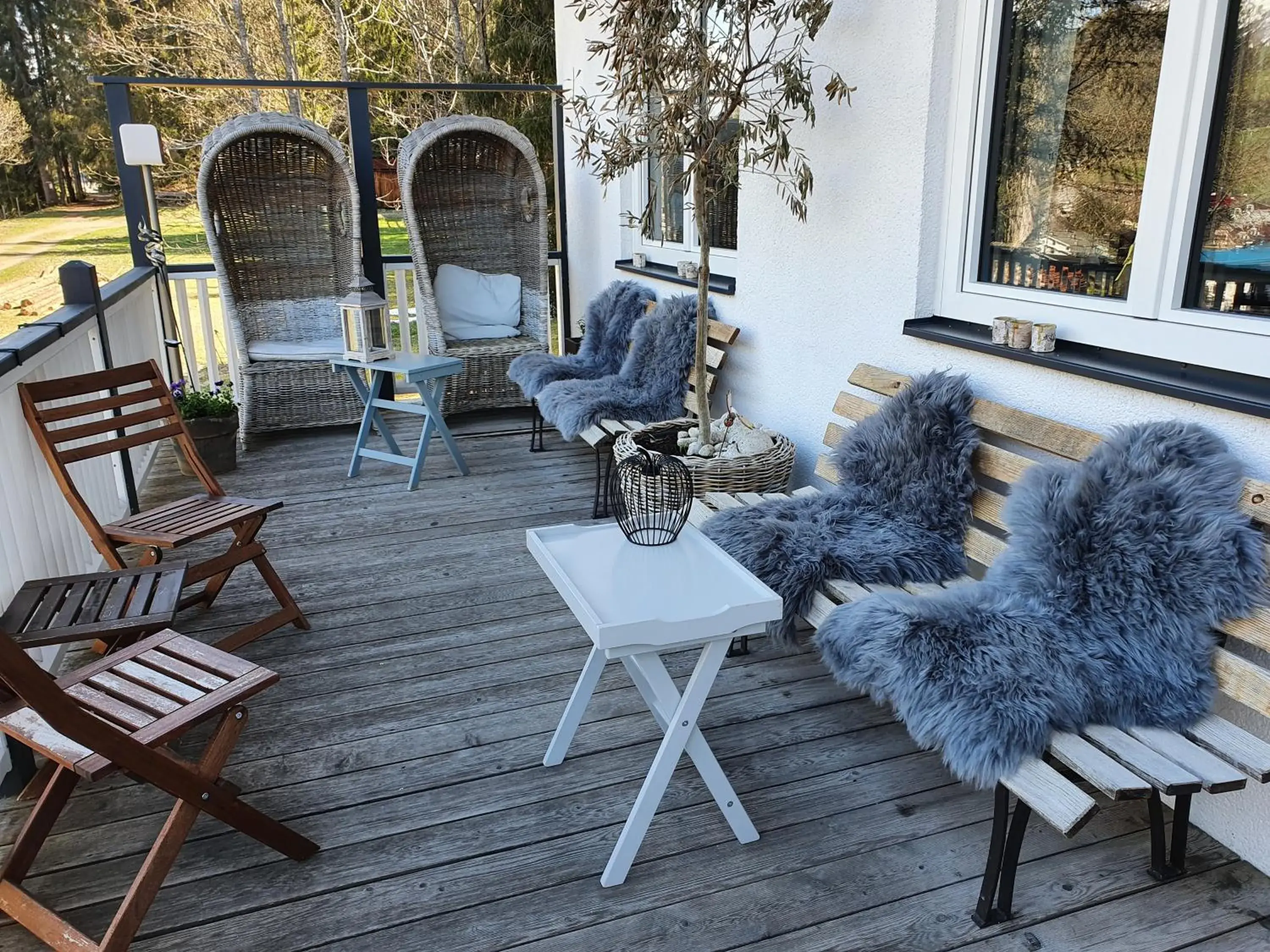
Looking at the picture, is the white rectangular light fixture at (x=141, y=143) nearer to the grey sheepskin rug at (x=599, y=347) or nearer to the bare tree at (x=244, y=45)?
the grey sheepskin rug at (x=599, y=347)

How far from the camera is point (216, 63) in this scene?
10891 mm

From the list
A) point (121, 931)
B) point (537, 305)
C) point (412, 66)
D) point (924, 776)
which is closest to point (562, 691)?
point (924, 776)

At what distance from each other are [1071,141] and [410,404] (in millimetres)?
2846

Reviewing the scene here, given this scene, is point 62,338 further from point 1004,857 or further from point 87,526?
point 1004,857

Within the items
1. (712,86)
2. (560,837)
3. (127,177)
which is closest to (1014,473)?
(560,837)

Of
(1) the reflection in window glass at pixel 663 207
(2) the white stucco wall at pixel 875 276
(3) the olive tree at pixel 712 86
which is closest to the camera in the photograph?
(2) the white stucco wall at pixel 875 276

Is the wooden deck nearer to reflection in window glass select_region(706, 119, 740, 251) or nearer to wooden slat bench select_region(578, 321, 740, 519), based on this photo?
wooden slat bench select_region(578, 321, 740, 519)

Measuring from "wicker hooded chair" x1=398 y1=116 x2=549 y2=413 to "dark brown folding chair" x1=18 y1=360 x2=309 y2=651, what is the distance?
2.16 metres

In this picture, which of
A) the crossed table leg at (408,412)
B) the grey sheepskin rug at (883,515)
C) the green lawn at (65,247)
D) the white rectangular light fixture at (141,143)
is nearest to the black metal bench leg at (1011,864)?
the grey sheepskin rug at (883,515)

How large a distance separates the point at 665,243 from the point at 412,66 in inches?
333

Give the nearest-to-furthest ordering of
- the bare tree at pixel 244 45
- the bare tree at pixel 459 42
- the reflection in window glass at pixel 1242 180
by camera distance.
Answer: the reflection in window glass at pixel 1242 180 → the bare tree at pixel 244 45 → the bare tree at pixel 459 42

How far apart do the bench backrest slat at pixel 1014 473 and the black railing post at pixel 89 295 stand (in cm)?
239

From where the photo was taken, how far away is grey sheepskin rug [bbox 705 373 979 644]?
86.5 inches

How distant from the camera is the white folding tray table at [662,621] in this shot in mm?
1677
